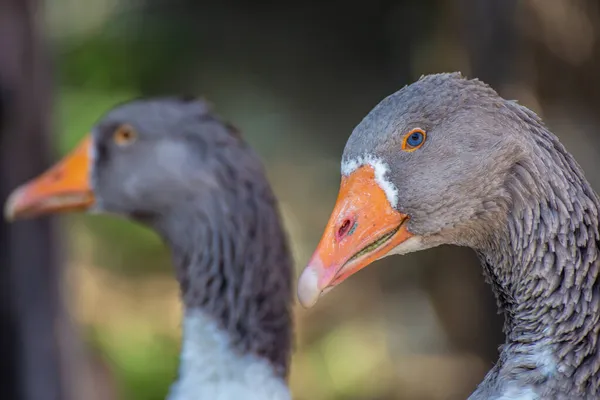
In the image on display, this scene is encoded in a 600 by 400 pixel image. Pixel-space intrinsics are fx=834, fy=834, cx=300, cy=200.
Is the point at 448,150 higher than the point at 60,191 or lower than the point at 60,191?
lower

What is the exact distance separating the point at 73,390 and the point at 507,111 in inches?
160

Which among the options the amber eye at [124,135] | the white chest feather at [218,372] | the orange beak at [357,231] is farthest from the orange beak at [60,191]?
the orange beak at [357,231]

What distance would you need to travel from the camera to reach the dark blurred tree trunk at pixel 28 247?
525 cm

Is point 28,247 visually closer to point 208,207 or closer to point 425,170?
point 208,207

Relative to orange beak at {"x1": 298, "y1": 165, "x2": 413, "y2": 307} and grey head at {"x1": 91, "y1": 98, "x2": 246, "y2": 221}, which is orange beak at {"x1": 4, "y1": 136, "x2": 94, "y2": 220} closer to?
grey head at {"x1": 91, "y1": 98, "x2": 246, "y2": 221}

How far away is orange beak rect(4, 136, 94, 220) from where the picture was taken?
390 centimetres

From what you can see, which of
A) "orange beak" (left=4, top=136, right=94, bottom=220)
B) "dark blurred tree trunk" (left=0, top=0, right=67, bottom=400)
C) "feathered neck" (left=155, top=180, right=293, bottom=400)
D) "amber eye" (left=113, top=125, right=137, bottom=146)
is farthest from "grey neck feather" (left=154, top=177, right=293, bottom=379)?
"dark blurred tree trunk" (left=0, top=0, right=67, bottom=400)

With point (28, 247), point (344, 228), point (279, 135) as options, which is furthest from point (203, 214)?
point (279, 135)

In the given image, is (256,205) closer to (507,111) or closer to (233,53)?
(507,111)

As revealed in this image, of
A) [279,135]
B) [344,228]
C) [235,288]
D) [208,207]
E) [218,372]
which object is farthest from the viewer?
[279,135]

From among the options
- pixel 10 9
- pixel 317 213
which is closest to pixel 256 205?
pixel 10 9

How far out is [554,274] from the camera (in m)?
2.26

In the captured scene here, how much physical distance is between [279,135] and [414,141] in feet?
20.1

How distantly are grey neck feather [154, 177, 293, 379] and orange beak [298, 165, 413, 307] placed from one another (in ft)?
4.17
